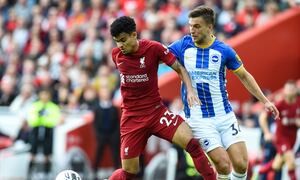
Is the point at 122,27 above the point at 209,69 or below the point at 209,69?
above

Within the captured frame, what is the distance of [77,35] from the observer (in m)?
22.6

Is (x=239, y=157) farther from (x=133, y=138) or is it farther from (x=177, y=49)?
(x=177, y=49)

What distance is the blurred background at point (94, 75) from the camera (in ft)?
60.8

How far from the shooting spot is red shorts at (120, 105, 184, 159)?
34.7 ft

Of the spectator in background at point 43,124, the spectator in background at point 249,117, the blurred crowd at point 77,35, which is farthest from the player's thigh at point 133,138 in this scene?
the blurred crowd at point 77,35

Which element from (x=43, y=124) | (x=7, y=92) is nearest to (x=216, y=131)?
(x=43, y=124)

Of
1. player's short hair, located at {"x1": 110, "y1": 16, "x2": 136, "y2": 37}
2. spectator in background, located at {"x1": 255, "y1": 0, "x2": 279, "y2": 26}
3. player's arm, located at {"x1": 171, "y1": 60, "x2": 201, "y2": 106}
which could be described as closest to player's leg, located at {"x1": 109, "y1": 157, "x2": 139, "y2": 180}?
player's arm, located at {"x1": 171, "y1": 60, "x2": 201, "y2": 106}

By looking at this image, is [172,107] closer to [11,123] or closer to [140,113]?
[11,123]

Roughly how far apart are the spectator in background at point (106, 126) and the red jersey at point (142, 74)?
7711 mm

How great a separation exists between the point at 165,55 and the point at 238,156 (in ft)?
5.00

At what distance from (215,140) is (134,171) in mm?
1099

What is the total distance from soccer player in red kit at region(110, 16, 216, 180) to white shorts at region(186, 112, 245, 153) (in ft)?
0.36

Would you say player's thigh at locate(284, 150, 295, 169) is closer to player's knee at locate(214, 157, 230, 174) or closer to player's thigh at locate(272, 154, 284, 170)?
player's thigh at locate(272, 154, 284, 170)

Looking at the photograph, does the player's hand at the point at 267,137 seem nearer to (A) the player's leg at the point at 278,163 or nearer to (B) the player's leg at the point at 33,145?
(A) the player's leg at the point at 278,163
